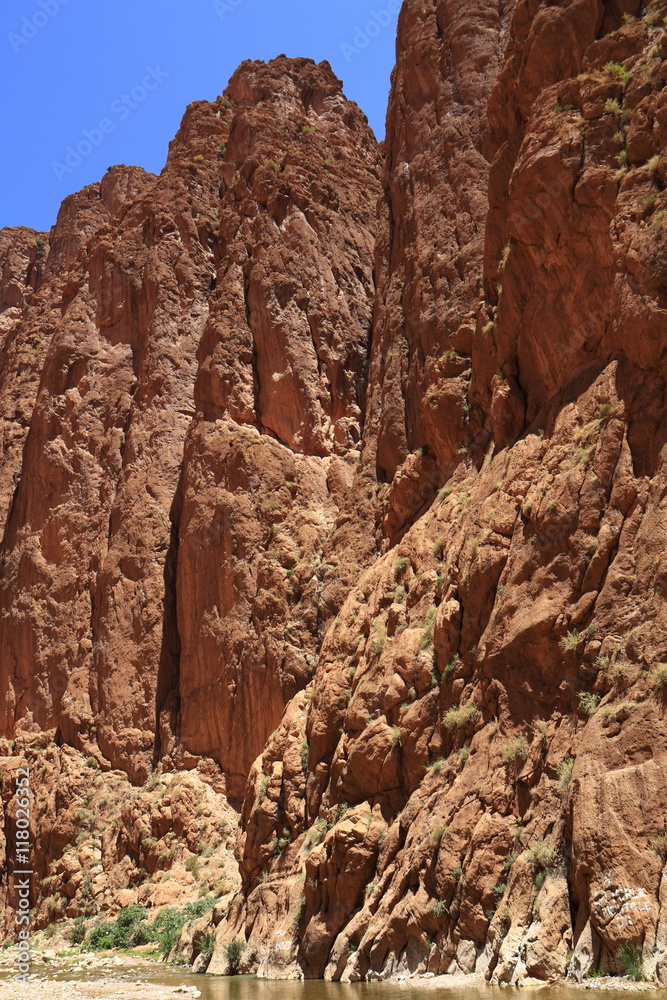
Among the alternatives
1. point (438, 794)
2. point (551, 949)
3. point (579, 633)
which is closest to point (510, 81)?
point (579, 633)

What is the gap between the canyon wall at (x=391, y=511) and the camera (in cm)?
1398

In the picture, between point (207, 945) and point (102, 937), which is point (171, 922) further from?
point (207, 945)

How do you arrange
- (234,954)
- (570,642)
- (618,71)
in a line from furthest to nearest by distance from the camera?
(234,954) < (618,71) < (570,642)

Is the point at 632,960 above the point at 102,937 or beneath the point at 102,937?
above

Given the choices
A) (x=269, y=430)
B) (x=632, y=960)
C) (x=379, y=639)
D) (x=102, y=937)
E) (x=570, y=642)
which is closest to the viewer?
(x=632, y=960)

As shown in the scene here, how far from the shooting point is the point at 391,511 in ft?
Result: 78.5

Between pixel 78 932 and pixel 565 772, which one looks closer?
pixel 565 772

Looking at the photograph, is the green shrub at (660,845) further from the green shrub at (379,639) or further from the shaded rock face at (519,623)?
the green shrub at (379,639)

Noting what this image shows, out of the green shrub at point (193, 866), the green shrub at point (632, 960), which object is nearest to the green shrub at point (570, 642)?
the green shrub at point (632, 960)

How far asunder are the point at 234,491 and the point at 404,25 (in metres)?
16.4

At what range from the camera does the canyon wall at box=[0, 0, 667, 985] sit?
14.0m

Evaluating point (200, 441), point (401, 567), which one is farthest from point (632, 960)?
point (200, 441)

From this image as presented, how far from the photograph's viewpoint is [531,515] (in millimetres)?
16172

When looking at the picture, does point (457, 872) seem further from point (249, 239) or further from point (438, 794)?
point (249, 239)
